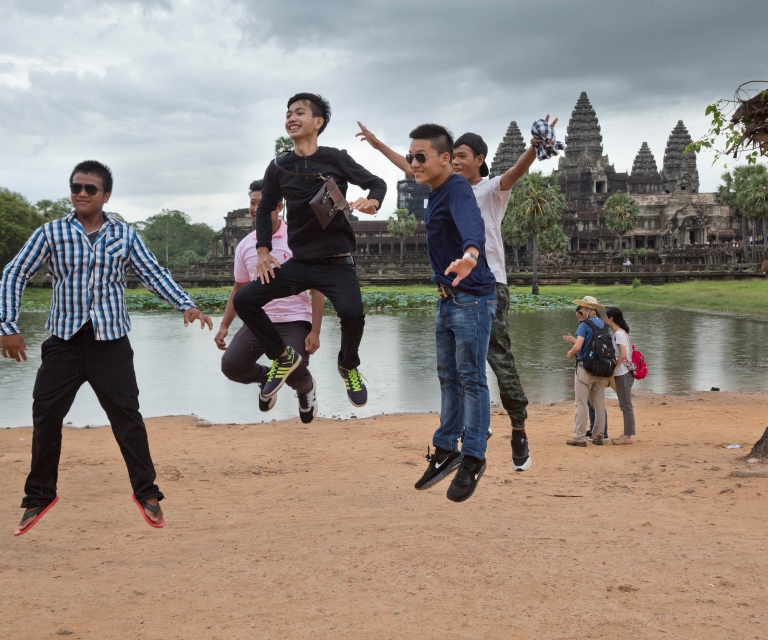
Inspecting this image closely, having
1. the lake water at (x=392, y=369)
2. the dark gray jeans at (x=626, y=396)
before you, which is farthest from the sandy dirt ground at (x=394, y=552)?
the lake water at (x=392, y=369)

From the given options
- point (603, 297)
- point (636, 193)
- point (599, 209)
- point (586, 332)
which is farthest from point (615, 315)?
point (636, 193)

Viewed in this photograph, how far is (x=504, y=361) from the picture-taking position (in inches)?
219

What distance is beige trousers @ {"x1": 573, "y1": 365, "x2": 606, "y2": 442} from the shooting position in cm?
1071

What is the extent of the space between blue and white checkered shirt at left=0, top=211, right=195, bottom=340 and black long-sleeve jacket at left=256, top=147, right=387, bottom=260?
3.48 ft

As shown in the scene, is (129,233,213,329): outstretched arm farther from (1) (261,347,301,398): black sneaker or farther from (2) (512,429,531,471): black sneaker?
(2) (512,429,531,471): black sneaker

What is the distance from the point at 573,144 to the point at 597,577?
94804mm

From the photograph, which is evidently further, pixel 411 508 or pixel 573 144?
pixel 573 144

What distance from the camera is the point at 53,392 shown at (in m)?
5.09

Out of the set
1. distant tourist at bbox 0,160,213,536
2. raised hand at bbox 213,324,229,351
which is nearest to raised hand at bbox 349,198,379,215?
distant tourist at bbox 0,160,213,536

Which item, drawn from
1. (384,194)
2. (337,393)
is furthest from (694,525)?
(337,393)

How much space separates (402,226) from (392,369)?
185 ft

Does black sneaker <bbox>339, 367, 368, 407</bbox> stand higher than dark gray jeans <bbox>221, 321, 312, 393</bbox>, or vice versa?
dark gray jeans <bbox>221, 321, 312, 393</bbox>

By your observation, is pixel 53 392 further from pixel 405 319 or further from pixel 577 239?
pixel 577 239

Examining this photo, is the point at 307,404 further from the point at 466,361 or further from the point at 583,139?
the point at 583,139
